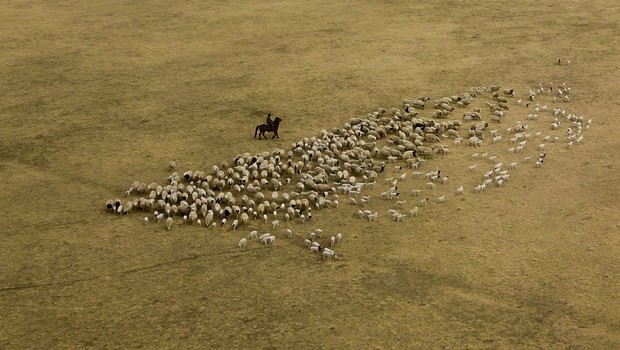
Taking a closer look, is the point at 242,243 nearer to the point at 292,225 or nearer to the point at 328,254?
the point at 292,225

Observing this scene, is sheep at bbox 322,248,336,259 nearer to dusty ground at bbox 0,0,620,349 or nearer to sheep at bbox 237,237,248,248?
dusty ground at bbox 0,0,620,349

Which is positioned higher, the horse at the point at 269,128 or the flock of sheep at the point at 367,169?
the horse at the point at 269,128

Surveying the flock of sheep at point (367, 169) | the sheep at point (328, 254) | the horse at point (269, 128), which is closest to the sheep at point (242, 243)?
the flock of sheep at point (367, 169)

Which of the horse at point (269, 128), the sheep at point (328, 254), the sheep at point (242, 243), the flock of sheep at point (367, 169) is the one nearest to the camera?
the sheep at point (328, 254)

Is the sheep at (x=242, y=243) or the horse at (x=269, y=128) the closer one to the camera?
the sheep at (x=242, y=243)

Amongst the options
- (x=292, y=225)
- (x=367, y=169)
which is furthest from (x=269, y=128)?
(x=292, y=225)

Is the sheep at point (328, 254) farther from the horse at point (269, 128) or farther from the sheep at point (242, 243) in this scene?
the horse at point (269, 128)

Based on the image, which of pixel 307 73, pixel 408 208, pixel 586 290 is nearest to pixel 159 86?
pixel 307 73

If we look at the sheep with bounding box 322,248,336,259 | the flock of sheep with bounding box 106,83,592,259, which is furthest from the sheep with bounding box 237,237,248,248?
the sheep with bounding box 322,248,336,259
